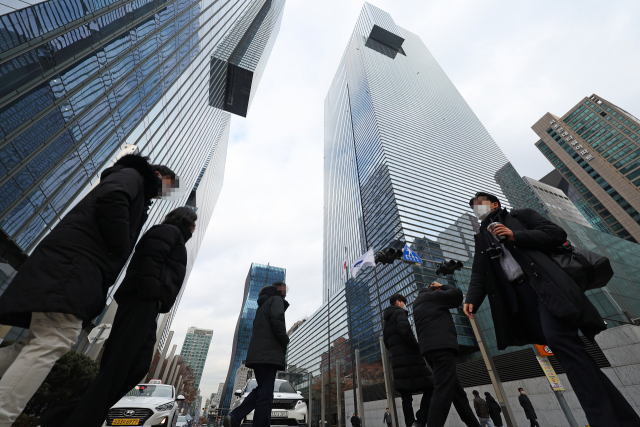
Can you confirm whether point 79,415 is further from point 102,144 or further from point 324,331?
point 324,331

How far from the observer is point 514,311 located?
90.0 inches

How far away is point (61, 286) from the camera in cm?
165

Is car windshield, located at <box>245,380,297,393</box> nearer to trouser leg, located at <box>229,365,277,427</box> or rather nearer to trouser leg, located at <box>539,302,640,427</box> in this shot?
trouser leg, located at <box>229,365,277,427</box>

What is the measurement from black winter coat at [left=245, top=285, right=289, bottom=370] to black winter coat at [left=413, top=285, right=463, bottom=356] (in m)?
1.67

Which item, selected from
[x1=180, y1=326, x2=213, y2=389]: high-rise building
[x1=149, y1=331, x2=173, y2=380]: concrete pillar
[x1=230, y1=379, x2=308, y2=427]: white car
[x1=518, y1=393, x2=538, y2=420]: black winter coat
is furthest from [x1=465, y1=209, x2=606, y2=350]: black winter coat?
[x1=180, y1=326, x2=213, y2=389]: high-rise building

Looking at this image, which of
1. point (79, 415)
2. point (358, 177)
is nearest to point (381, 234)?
point (358, 177)

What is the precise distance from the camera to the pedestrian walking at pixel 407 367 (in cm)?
385

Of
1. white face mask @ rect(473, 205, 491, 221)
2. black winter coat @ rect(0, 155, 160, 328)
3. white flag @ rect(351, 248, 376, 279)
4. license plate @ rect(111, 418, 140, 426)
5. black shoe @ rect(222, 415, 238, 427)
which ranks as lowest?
black shoe @ rect(222, 415, 238, 427)

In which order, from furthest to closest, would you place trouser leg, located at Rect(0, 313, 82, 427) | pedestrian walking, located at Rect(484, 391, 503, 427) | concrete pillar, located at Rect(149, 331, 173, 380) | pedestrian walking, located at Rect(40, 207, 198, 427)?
concrete pillar, located at Rect(149, 331, 173, 380) → pedestrian walking, located at Rect(484, 391, 503, 427) → pedestrian walking, located at Rect(40, 207, 198, 427) → trouser leg, located at Rect(0, 313, 82, 427)

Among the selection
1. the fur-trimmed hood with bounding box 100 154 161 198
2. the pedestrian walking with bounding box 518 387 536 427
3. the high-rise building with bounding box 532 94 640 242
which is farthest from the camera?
the high-rise building with bounding box 532 94 640 242

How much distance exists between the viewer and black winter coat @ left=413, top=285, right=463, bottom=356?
3.19m

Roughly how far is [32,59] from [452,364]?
11.0 meters

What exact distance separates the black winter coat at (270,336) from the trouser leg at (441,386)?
1.64 meters

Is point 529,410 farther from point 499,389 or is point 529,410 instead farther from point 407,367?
point 407,367
